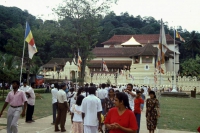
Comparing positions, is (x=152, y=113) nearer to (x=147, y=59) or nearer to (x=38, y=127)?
(x=38, y=127)

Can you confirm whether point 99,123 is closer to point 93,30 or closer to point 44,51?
point 93,30

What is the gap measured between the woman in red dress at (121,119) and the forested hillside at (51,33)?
1867 cm

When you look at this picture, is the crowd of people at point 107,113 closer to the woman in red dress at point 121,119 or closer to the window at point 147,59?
the woman in red dress at point 121,119

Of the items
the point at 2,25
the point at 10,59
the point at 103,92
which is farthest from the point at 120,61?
the point at 103,92

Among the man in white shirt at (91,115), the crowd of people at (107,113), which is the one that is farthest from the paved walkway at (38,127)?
the man in white shirt at (91,115)

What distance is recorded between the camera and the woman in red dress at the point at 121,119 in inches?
144

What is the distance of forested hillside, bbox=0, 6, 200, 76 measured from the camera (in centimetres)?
3341

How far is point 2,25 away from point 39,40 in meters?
14.6

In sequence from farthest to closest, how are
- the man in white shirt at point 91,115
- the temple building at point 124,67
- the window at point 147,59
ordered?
the window at point 147,59
the temple building at point 124,67
the man in white shirt at point 91,115

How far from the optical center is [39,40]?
47.5 meters

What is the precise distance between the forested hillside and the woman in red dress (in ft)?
61.3

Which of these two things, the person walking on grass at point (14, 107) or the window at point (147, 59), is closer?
the person walking on grass at point (14, 107)

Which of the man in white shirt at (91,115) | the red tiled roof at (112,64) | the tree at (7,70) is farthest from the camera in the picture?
the red tiled roof at (112,64)

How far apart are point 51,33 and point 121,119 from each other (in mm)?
30325
